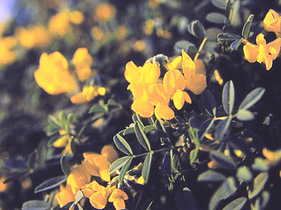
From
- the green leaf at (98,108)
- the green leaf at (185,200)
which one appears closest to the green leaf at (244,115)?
the green leaf at (185,200)

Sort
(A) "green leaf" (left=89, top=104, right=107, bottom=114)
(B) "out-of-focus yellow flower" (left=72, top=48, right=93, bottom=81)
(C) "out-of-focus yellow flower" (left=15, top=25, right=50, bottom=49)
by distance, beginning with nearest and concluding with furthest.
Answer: (A) "green leaf" (left=89, top=104, right=107, bottom=114) < (B) "out-of-focus yellow flower" (left=72, top=48, right=93, bottom=81) < (C) "out-of-focus yellow flower" (left=15, top=25, right=50, bottom=49)

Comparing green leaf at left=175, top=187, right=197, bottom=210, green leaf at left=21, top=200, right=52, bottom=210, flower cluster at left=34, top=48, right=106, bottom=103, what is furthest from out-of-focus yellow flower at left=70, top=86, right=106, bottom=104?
green leaf at left=175, top=187, right=197, bottom=210

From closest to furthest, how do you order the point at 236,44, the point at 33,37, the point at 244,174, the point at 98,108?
the point at 244,174 → the point at 236,44 → the point at 98,108 → the point at 33,37

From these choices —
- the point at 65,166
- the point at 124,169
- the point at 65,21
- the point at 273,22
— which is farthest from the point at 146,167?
the point at 65,21

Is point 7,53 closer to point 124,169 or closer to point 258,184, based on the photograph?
point 124,169

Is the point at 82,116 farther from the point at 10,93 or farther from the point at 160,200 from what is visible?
the point at 10,93

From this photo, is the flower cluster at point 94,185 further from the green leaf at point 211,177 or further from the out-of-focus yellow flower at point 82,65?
the out-of-focus yellow flower at point 82,65

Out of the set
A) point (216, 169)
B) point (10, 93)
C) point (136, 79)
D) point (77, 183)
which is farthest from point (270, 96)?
point (10, 93)

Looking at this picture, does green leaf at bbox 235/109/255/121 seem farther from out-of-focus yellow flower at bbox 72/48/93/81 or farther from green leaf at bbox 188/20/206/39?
out-of-focus yellow flower at bbox 72/48/93/81
